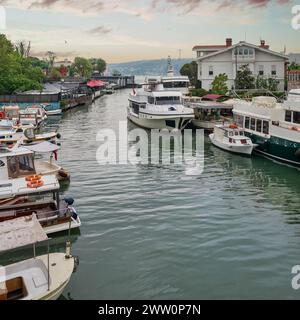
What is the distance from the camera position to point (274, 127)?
105ft

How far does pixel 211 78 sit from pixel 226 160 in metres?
45.6

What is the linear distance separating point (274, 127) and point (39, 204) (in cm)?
1925

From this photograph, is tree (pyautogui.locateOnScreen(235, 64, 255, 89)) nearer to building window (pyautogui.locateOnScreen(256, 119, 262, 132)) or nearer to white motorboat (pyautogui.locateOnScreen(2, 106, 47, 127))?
white motorboat (pyautogui.locateOnScreen(2, 106, 47, 127))

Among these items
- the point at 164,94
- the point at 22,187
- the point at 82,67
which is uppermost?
the point at 82,67

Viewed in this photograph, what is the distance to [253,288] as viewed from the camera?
44.3 feet

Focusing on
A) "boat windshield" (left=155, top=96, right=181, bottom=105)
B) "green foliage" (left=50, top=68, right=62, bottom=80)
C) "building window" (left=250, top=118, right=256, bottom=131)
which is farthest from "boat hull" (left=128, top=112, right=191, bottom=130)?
"green foliage" (left=50, top=68, right=62, bottom=80)

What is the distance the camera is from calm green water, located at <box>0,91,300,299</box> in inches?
542

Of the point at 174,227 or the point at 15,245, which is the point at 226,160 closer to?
the point at 174,227

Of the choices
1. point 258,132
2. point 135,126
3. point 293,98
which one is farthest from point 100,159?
point 135,126

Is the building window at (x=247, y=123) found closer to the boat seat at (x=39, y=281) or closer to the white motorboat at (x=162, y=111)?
the white motorboat at (x=162, y=111)

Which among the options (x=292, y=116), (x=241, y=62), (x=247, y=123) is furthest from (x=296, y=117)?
(x=241, y=62)

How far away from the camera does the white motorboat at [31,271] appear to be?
11.8 metres

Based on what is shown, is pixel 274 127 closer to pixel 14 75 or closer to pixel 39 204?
pixel 39 204
